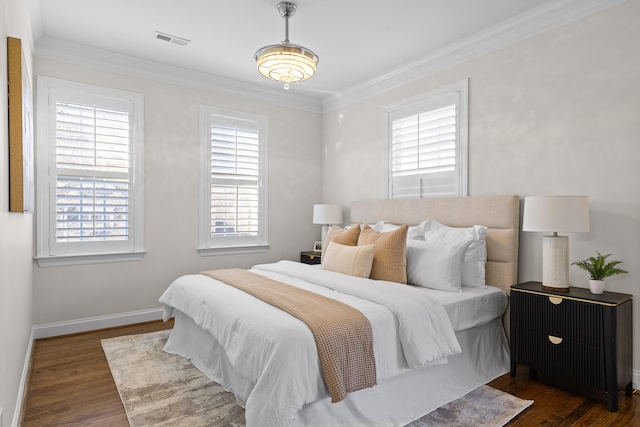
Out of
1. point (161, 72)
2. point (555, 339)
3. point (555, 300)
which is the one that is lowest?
point (555, 339)

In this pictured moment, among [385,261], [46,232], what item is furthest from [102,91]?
[385,261]

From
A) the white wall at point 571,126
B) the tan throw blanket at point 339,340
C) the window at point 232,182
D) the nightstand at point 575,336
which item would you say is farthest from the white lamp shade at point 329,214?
the tan throw blanket at point 339,340

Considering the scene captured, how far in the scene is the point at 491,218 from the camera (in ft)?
10.9

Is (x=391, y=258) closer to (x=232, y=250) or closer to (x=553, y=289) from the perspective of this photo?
(x=553, y=289)

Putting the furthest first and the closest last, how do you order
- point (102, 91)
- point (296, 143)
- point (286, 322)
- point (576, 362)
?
point (296, 143) < point (102, 91) < point (576, 362) < point (286, 322)

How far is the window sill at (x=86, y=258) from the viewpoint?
3.65 meters

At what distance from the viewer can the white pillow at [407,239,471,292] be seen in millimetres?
3025

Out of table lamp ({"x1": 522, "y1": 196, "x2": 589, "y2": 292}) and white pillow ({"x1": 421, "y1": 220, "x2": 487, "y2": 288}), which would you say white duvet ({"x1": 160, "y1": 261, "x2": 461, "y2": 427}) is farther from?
table lamp ({"x1": 522, "y1": 196, "x2": 589, "y2": 292})

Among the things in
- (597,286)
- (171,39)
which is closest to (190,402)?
(597,286)

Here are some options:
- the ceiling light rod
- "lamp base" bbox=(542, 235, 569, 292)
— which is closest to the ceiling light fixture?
the ceiling light rod

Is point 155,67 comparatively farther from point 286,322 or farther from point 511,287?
point 511,287

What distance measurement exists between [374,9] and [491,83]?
4.08ft

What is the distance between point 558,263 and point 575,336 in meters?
0.48

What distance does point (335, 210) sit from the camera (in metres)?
4.88
